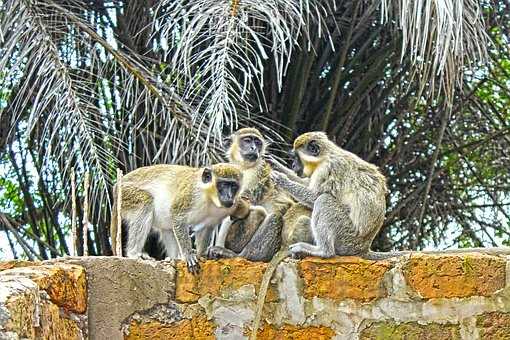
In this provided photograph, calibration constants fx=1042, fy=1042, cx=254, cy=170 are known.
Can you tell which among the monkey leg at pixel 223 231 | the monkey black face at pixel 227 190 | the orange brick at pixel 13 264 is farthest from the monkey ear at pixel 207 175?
the orange brick at pixel 13 264

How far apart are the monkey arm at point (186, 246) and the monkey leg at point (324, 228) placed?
428mm

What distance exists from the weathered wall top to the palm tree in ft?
4.58

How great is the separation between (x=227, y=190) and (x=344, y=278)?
79 cm

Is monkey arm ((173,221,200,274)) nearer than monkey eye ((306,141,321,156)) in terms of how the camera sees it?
Yes

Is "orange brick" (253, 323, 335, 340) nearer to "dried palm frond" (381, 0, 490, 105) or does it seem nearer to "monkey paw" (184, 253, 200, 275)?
"monkey paw" (184, 253, 200, 275)

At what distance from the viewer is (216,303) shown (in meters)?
4.41

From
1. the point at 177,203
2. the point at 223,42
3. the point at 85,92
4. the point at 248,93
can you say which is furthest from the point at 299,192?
the point at 85,92

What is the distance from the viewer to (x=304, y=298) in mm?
4395

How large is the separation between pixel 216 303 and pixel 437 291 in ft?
3.03

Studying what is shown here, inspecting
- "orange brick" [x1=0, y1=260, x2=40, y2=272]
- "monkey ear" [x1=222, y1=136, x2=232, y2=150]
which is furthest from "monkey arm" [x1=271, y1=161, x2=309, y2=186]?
"orange brick" [x1=0, y1=260, x2=40, y2=272]

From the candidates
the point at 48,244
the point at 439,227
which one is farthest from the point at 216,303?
the point at 439,227

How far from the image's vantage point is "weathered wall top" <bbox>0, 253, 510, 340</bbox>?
4281 mm

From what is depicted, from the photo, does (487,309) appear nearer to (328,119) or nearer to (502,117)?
(328,119)

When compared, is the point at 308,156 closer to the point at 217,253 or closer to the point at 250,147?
the point at 250,147
